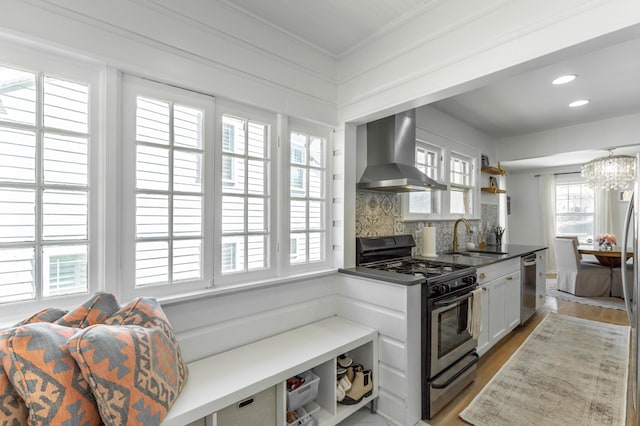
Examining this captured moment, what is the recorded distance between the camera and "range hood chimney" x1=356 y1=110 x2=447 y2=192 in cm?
249

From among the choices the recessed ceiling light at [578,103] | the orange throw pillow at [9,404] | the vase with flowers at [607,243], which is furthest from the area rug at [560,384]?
the recessed ceiling light at [578,103]

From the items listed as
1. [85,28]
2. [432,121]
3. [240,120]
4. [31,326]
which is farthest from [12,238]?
[432,121]

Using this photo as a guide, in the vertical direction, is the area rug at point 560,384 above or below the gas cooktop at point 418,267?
below

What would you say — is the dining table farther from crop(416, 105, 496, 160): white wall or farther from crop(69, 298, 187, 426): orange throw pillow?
crop(69, 298, 187, 426): orange throw pillow

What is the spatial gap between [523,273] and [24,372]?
13.5ft

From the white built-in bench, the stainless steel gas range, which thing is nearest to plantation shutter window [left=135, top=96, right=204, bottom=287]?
the white built-in bench

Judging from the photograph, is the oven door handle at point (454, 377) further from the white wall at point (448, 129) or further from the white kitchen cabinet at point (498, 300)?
the white wall at point (448, 129)

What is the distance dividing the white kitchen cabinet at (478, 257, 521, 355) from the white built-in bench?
130cm

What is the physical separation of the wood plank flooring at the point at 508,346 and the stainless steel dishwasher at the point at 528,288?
0.18 meters

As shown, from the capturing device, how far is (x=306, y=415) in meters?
1.66

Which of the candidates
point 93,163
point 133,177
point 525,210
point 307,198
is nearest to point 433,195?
point 307,198

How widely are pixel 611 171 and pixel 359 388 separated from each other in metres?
4.57

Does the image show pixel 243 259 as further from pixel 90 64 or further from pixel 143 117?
pixel 90 64

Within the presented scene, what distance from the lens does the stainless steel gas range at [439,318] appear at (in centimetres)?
193
